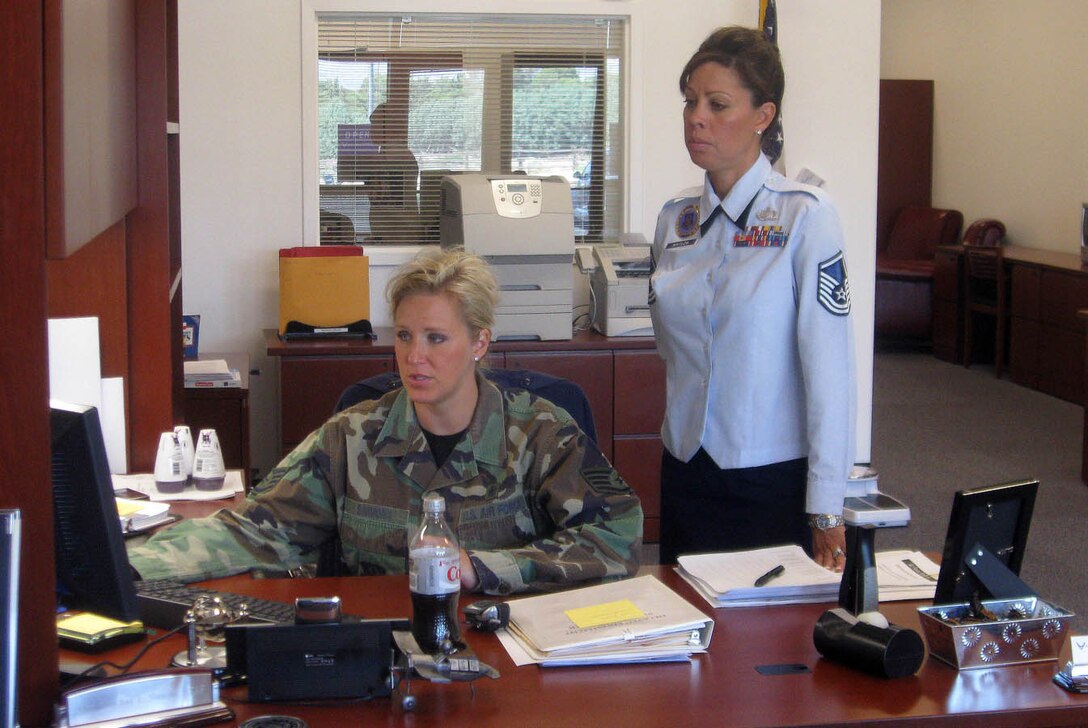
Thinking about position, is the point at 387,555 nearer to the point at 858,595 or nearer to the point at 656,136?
the point at 858,595

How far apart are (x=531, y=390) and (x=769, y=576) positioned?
0.69 m

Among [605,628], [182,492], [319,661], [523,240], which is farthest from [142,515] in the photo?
[523,240]

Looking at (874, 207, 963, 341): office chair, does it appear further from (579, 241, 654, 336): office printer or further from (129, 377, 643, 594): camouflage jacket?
(129, 377, 643, 594): camouflage jacket

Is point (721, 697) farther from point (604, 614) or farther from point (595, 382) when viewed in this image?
point (595, 382)

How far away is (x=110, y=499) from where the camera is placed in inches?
64.2

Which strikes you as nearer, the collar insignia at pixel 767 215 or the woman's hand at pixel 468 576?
the woman's hand at pixel 468 576

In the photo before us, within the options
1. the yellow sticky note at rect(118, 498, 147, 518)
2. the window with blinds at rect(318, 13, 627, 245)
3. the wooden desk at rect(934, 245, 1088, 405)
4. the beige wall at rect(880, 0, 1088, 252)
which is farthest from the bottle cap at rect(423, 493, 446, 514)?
the beige wall at rect(880, 0, 1088, 252)

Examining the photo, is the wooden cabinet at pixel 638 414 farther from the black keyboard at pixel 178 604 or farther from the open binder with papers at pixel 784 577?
the black keyboard at pixel 178 604

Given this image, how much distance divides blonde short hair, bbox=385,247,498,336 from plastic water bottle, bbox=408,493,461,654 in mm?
588

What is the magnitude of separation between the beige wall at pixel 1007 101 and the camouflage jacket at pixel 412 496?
22.3 ft

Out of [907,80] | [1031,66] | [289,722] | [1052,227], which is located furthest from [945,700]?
[907,80]

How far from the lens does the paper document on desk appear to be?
2875mm

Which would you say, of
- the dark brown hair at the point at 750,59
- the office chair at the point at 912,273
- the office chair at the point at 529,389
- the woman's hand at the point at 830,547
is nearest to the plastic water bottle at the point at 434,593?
the office chair at the point at 529,389

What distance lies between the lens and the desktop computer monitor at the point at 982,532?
1.90 m
